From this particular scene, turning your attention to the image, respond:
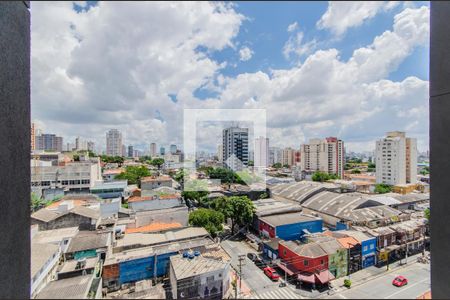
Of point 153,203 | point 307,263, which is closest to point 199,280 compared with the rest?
point 307,263

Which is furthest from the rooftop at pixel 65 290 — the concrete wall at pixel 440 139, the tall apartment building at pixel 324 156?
the tall apartment building at pixel 324 156

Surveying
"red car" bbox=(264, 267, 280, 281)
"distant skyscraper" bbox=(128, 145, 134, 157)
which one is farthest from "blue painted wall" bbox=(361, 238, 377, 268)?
"distant skyscraper" bbox=(128, 145, 134, 157)

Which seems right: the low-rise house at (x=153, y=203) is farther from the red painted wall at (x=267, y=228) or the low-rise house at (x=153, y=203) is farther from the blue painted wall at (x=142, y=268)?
the blue painted wall at (x=142, y=268)

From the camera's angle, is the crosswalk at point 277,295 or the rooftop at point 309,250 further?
the rooftop at point 309,250

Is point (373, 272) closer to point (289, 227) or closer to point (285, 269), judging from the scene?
point (285, 269)

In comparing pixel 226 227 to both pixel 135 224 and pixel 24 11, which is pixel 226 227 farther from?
pixel 24 11
